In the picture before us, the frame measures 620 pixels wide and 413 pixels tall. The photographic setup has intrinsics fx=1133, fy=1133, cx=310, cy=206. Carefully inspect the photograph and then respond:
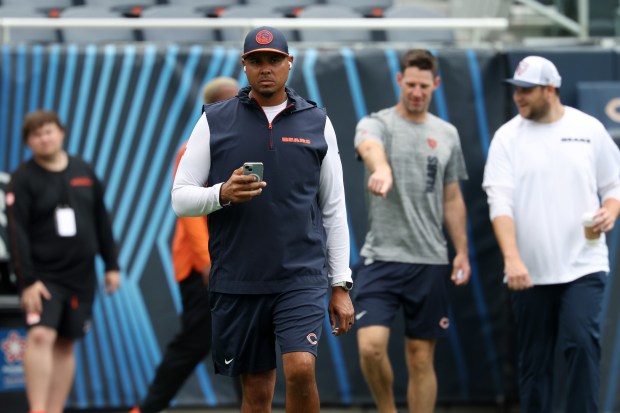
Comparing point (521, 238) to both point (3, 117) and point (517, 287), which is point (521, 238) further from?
point (3, 117)

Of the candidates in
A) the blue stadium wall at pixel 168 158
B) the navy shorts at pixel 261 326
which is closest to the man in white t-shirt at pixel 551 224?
the blue stadium wall at pixel 168 158

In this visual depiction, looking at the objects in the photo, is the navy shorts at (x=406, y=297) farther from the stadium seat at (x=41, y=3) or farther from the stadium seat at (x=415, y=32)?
the stadium seat at (x=41, y=3)

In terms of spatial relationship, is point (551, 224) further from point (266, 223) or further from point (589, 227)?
point (266, 223)

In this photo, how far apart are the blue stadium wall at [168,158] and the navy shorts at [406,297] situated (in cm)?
98

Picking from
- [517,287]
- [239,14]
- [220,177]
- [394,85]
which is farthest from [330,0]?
[220,177]

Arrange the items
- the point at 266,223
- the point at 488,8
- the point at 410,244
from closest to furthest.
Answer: the point at 266,223 → the point at 410,244 → the point at 488,8

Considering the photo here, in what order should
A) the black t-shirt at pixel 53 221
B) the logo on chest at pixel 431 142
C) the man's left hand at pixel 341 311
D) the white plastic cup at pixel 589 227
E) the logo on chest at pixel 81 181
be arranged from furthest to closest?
1. the logo on chest at pixel 81 181
2. the black t-shirt at pixel 53 221
3. the logo on chest at pixel 431 142
4. the white plastic cup at pixel 589 227
5. the man's left hand at pixel 341 311

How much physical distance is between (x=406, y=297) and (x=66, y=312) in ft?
7.14

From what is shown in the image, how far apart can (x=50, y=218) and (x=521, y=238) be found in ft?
9.68

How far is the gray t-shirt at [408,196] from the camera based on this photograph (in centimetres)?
679

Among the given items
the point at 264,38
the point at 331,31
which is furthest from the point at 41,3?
the point at 264,38

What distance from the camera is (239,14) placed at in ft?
34.5

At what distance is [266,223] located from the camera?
4.97 m

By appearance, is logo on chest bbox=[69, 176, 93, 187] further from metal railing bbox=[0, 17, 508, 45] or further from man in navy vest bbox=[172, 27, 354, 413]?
man in navy vest bbox=[172, 27, 354, 413]
